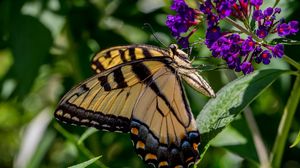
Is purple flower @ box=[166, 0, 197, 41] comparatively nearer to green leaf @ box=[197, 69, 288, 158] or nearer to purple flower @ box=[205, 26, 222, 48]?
purple flower @ box=[205, 26, 222, 48]

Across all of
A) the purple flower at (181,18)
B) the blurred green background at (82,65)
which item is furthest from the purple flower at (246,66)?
the blurred green background at (82,65)

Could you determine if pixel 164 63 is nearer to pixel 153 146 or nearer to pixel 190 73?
pixel 190 73

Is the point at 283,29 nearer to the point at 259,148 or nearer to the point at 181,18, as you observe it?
the point at 181,18

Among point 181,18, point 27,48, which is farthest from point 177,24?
point 27,48

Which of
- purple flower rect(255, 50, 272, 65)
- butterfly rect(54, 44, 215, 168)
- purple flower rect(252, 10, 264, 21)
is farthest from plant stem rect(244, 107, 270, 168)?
purple flower rect(252, 10, 264, 21)

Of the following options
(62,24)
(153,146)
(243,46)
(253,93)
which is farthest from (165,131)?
(62,24)

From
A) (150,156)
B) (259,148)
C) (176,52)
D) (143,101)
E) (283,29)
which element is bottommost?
(259,148)
